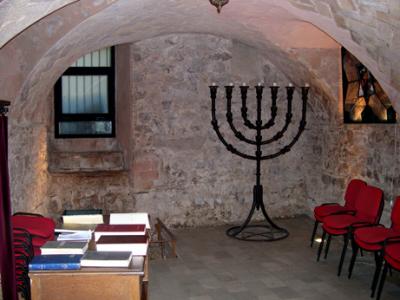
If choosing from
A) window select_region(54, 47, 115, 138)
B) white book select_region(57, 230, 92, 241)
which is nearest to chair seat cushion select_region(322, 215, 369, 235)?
white book select_region(57, 230, 92, 241)

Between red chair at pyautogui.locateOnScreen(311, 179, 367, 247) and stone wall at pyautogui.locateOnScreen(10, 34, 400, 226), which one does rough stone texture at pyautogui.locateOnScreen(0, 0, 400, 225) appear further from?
red chair at pyautogui.locateOnScreen(311, 179, 367, 247)

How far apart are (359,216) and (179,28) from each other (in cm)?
273

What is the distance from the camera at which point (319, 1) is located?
3.44 metres

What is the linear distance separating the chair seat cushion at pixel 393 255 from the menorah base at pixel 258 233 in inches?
83.7

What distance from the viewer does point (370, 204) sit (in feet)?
14.4

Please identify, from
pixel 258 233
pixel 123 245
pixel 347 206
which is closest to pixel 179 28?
pixel 258 233

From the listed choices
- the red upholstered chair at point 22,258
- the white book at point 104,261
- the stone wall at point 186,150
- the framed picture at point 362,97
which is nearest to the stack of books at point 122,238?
the white book at point 104,261

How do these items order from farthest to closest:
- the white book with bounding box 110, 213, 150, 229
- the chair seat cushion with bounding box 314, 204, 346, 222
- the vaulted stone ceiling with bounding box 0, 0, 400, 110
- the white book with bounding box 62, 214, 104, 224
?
1. the chair seat cushion with bounding box 314, 204, 346, 222
2. the vaulted stone ceiling with bounding box 0, 0, 400, 110
3. the white book with bounding box 62, 214, 104, 224
4. the white book with bounding box 110, 213, 150, 229

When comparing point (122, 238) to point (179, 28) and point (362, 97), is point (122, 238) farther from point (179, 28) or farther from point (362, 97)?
point (179, 28)

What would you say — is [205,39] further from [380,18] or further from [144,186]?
[380,18]

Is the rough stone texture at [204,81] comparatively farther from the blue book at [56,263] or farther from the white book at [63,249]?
the blue book at [56,263]

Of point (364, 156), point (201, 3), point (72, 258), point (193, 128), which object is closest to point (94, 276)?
point (72, 258)

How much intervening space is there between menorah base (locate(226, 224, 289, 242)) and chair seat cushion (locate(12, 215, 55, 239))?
2.78 meters

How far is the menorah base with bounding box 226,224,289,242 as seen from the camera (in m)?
5.52
